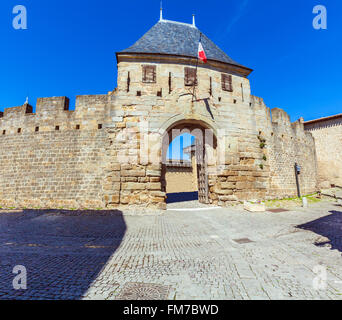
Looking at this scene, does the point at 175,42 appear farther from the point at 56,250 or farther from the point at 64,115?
the point at 56,250

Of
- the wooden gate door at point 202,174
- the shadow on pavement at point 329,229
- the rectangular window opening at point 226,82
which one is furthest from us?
the wooden gate door at point 202,174

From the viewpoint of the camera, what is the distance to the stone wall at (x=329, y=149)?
1722cm

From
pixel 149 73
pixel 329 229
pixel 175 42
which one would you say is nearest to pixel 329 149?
pixel 329 229

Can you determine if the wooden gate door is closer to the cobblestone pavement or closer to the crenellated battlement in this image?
the cobblestone pavement

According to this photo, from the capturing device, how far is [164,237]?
446 centimetres

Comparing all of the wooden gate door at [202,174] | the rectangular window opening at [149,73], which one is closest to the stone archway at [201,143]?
the wooden gate door at [202,174]

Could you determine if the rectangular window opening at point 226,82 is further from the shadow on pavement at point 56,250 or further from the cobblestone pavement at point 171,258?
the shadow on pavement at point 56,250

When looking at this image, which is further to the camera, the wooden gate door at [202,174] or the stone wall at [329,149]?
the stone wall at [329,149]

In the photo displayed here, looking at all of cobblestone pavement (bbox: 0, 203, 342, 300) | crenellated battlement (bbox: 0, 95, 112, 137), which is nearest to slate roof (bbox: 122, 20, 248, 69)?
crenellated battlement (bbox: 0, 95, 112, 137)

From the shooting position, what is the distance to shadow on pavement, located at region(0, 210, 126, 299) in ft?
7.27

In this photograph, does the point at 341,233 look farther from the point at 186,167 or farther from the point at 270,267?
the point at 186,167

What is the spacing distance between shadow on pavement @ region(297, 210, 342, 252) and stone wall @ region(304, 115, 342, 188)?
1568 centimetres

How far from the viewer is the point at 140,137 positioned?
846cm

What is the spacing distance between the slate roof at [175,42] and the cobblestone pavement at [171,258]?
8.55 m
